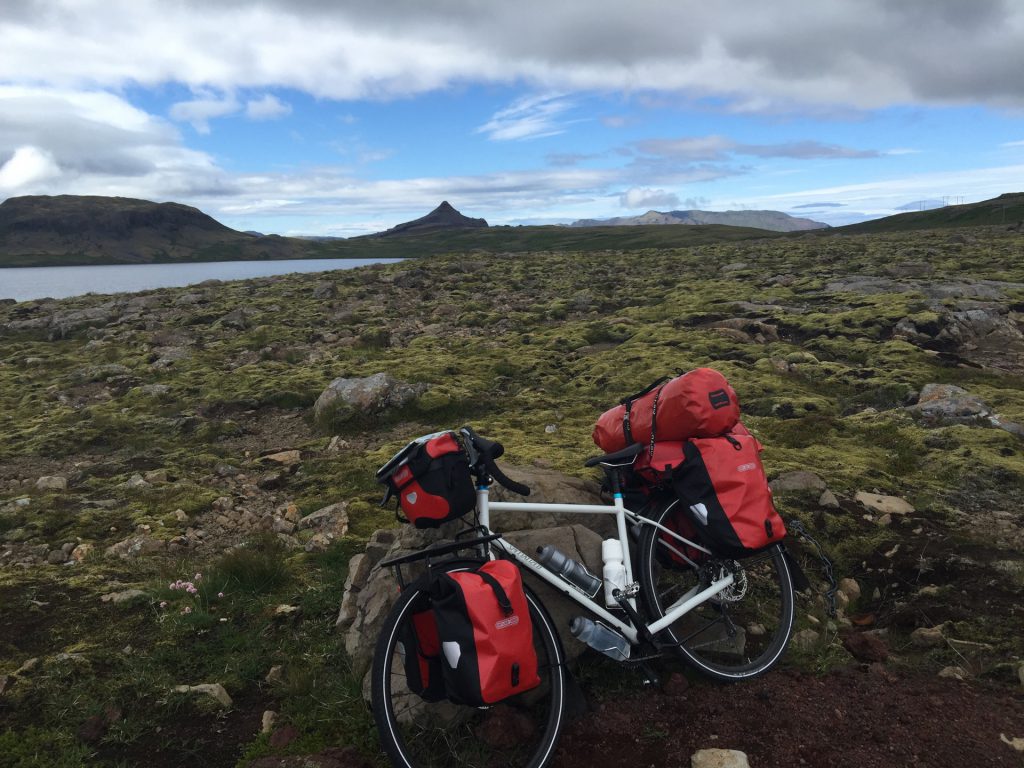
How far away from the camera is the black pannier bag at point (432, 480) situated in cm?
463

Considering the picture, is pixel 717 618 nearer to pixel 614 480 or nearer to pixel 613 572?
pixel 613 572

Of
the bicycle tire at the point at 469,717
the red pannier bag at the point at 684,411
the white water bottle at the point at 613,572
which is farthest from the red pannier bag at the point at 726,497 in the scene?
the bicycle tire at the point at 469,717

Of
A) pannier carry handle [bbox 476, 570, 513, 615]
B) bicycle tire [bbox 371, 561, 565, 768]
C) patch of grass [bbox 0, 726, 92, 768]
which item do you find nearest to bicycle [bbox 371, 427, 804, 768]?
bicycle tire [bbox 371, 561, 565, 768]

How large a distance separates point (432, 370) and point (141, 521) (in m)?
9.41

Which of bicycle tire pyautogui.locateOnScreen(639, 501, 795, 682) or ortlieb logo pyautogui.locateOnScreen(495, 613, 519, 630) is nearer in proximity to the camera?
ortlieb logo pyautogui.locateOnScreen(495, 613, 519, 630)

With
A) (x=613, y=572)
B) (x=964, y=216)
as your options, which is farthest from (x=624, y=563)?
(x=964, y=216)

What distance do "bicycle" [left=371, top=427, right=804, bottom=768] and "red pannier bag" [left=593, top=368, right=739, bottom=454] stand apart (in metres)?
0.44

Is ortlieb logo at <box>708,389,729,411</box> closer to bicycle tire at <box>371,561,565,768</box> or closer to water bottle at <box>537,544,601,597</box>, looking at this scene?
water bottle at <box>537,544,601,597</box>

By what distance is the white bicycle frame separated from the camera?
493cm

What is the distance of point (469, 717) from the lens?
4.83m

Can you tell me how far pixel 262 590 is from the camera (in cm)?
704

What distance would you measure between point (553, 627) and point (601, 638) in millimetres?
659

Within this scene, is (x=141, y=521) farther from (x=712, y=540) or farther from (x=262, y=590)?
(x=712, y=540)

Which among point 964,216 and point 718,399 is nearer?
point 718,399
